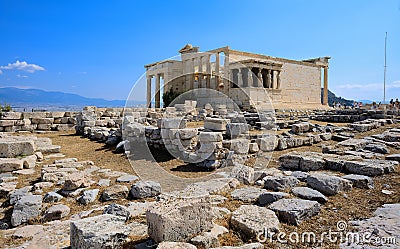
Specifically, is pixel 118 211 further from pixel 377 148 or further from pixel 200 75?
pixel 200 75

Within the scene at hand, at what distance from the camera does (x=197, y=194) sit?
12.2 ft

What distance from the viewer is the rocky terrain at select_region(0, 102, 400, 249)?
302 cm

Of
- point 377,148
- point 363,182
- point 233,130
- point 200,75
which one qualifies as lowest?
point 363,182

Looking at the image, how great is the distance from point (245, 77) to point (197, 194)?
90.1 ft

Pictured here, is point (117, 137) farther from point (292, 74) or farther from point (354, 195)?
point (292, 74)

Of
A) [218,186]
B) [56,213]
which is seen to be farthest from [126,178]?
[218,186]

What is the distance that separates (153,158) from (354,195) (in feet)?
17.4

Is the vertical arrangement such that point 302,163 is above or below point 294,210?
above

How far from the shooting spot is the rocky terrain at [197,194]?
119 inches

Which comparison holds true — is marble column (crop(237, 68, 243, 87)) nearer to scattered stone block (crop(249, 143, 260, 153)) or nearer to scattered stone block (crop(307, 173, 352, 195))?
scattered stone block (crop(249, 143, 260, 153))

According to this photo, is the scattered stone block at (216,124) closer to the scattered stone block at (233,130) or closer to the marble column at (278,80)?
the scattered stone block at (233,130)

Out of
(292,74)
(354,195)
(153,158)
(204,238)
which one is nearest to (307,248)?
(204,238)

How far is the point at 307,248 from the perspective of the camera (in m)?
2.95

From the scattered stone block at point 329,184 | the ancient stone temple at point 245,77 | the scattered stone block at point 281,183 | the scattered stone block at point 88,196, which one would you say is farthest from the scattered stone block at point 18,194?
the ancient stone temple at point 245,77
